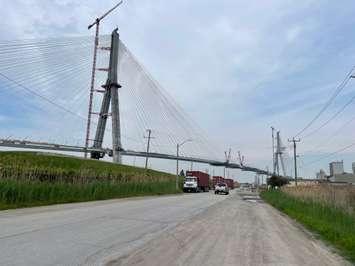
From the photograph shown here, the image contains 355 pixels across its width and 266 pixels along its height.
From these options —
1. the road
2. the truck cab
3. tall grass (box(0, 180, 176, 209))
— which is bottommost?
the road

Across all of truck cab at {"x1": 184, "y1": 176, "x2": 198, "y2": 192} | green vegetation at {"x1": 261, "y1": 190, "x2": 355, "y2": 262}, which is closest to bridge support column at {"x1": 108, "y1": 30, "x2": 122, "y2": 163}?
truck cab at {"x1": 184, "y1": 176, "x2": 198, "y2": 192}

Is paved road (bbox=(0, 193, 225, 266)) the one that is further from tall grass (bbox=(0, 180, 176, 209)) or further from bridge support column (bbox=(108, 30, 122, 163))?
bridge support column (bbox=(108, 30, 122, 163))

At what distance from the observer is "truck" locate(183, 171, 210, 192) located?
247 ft

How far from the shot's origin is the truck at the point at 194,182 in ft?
247

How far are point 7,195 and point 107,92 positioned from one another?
46.9m

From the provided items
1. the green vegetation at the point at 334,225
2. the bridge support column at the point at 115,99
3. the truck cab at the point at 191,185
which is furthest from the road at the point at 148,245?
the truck cab at the point at 191,185

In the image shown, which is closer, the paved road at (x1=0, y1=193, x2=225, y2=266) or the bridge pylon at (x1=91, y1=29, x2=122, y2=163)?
the paved road at (x1=0, y1=193, x2=225, y2=266)

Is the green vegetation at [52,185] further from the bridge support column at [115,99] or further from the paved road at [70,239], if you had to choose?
the bridge support column at [115,99]

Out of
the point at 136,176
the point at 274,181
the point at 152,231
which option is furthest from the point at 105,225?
the point at 274,181

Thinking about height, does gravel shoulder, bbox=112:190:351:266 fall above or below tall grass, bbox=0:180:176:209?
below

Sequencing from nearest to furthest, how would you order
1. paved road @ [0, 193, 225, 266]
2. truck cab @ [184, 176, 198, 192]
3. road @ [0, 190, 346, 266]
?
1. paved road @ [0, 193, 225, 266]
2. road @ [0, 190, 346, 266]
3. truck cab @ [184, 176, 198, 192]

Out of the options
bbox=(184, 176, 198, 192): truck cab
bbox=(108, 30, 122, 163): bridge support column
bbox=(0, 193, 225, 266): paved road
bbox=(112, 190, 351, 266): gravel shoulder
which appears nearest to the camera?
bbox=(0, 193, 225, 266): paved road

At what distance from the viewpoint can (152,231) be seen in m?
14.1

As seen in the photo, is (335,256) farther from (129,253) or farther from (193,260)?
(129,253)
